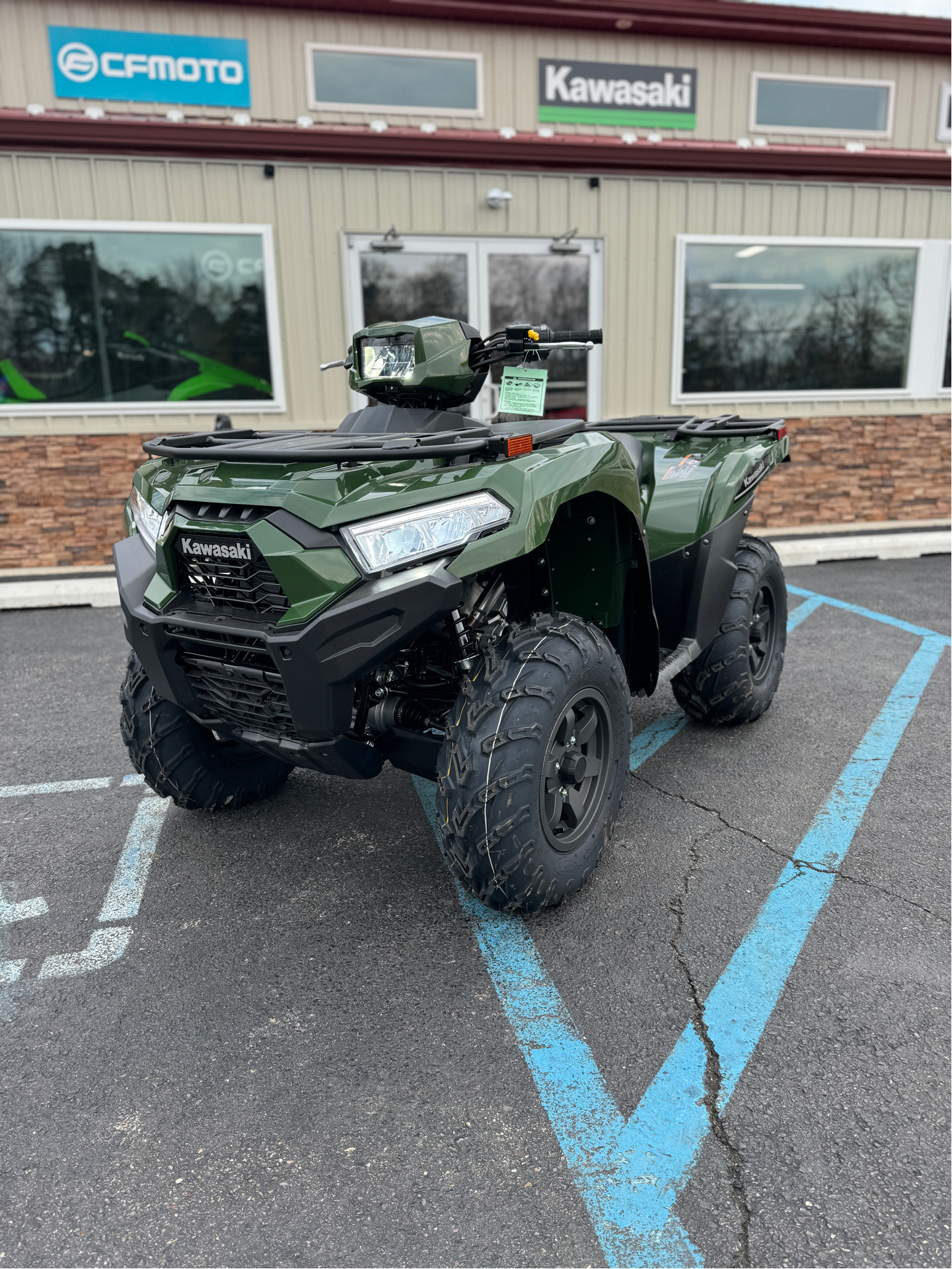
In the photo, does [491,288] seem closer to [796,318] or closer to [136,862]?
[796,318]

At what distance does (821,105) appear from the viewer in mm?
9273

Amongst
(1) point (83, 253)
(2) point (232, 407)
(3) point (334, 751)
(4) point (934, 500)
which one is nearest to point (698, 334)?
(4) point (934, 500)

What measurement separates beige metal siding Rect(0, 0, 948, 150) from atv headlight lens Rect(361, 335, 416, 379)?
244 inches

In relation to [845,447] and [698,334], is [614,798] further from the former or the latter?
[845,447]

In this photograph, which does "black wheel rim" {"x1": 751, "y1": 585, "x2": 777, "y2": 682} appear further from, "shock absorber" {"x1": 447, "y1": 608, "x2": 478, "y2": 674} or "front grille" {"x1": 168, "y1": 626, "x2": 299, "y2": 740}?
"front grille" {"x1": 168, "y1": 626, "x2": 299, "y2": 740}

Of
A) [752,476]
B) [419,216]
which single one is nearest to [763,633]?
[752,476]

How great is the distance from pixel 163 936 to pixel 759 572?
113 inches

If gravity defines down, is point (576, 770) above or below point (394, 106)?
below

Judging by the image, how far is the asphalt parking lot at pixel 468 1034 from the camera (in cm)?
168

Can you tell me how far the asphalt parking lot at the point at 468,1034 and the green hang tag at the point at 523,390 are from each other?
154cm

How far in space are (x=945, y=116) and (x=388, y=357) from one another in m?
10.00

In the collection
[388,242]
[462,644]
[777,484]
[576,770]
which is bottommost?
[576,770]

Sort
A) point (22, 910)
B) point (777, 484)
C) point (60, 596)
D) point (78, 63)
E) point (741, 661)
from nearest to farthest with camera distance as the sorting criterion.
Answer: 1. point (22, 910)
2. point (741, 661)
3. point (60, 596)
4. point (78, 63)
5. point (777, 484)

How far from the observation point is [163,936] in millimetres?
2609
